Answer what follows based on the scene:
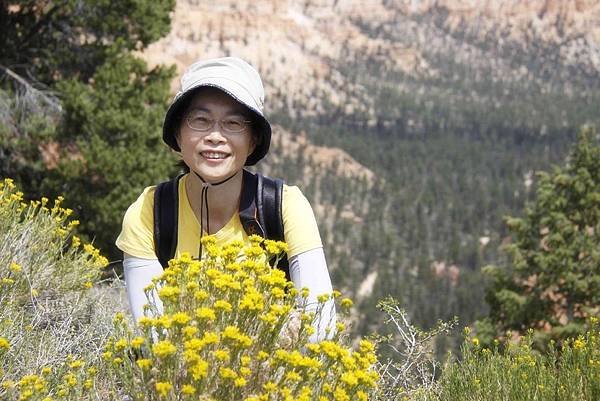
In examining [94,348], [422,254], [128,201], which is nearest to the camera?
[94,348]

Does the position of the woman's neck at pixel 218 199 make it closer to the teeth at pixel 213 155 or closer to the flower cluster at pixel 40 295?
the teeth at pixel 213 155

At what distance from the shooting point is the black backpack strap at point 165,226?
7.41ft

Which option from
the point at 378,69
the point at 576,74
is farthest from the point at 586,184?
the point at 576,74

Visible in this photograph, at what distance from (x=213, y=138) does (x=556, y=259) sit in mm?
13101

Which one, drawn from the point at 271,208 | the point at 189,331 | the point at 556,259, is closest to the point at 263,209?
the point at 271,208

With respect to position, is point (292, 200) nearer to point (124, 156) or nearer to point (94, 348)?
point (94, 348)

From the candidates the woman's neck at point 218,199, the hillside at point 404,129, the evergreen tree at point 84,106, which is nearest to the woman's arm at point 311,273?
the woman's neck at point 218,199

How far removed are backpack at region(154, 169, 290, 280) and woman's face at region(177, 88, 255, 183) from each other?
133 millimetres

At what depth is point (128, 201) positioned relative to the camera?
30.9ft

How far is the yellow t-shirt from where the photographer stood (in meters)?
2.19

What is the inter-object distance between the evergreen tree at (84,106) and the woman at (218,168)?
7401mm

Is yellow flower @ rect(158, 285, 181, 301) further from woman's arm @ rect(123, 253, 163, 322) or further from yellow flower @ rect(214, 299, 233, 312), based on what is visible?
woman's arm @ rect(123, 253, 163, 322)

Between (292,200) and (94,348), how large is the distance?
0.98 meters

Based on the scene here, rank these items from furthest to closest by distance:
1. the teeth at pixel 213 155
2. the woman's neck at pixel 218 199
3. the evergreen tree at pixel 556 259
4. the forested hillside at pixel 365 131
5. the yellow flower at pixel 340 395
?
the evergreen tree at pixel 556 259, the forested hillside at pixel 365 131, the woman's neck at pixel 218 199, the teeth at pixel 213 155, the yellow flower at pixel 340 395
